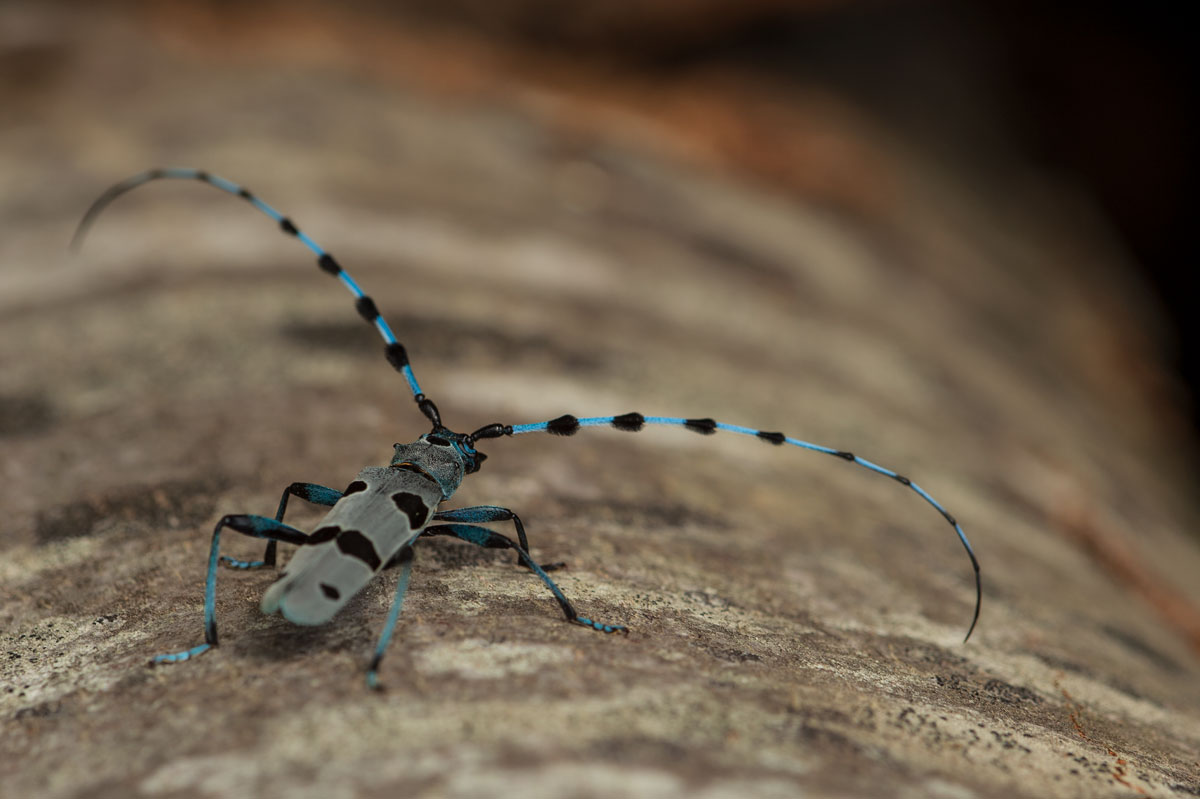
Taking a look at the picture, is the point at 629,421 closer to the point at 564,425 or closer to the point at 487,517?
the point at 564,425

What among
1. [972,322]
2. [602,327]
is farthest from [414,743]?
[972,322]

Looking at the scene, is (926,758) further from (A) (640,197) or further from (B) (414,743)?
(A) (640,197)

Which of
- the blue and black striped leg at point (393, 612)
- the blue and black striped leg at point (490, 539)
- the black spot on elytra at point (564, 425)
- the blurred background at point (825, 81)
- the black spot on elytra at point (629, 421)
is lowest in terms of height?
the blue and black striped leg at point (393, 612)

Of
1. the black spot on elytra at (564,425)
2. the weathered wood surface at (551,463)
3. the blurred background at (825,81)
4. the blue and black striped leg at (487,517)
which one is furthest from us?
the blurred background at (825,81)

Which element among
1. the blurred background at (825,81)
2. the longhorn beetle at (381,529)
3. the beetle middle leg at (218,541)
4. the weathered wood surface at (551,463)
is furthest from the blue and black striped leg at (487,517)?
the blurred background at (825,81)

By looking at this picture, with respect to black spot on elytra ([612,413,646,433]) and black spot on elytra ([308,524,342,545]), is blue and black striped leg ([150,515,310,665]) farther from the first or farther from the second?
black spot on elytra ([612,413,646,433])

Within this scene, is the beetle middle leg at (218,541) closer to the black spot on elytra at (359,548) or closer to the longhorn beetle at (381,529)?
the longhorn beetle at (381,529)
